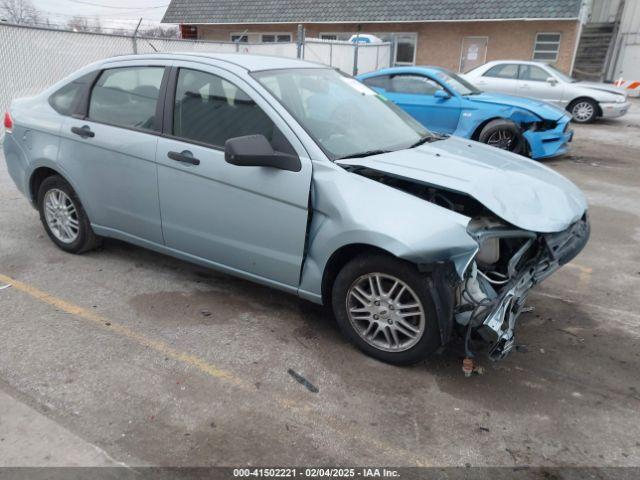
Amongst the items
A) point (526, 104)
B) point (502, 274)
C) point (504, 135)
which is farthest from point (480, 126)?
point (502, 274)

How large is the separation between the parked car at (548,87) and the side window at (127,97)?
11.1 meters

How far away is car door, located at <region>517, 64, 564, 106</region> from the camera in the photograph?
43.2ft

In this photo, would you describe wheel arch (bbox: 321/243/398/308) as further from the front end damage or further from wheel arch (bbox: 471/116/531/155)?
wheel arch (bbox: 471/116/531/155)

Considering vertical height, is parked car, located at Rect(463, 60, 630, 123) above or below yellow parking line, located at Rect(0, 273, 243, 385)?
above

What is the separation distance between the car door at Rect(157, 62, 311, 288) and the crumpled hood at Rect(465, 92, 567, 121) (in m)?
6.32

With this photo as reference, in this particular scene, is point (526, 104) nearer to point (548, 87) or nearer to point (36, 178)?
point (548, 87)

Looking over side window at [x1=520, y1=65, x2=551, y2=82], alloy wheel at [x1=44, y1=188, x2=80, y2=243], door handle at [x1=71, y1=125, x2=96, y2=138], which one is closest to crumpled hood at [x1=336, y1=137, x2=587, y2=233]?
door handle at [x1=71, y1=125, x2=96, y2=138]

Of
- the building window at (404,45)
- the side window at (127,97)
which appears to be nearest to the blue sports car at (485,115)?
the side window at (127,97)

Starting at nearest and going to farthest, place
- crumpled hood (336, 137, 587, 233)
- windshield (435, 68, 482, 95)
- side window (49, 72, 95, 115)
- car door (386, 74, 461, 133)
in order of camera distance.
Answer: crumpled hood (336, 137, 587, 233) < side window (49, 72, 95, 115) < car door (386, 74, 461, 133) < windshield (435, 68, 482, 95)

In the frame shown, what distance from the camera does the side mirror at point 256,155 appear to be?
3.17 meters

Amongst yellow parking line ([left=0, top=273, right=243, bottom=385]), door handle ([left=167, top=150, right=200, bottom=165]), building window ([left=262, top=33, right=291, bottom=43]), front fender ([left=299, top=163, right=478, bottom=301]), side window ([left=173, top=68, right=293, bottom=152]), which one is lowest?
yellow parking line ([left=0, top=273, right=243, bottom=385])

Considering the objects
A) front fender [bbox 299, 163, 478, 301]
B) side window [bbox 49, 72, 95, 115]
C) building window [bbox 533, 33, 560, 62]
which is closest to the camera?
front fender [bbox 299, 163, 478, 301]

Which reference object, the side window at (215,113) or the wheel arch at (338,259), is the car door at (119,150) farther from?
the wheel arch at (338,259)

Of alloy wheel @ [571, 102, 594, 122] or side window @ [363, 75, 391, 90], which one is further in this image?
alloy wheel @ [571, 102, 594, 122]
